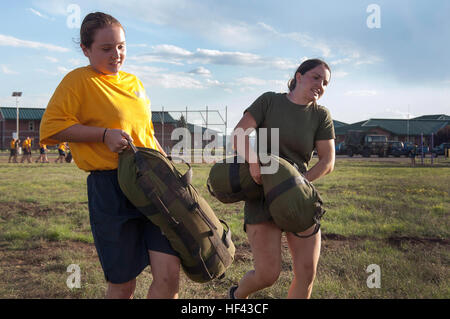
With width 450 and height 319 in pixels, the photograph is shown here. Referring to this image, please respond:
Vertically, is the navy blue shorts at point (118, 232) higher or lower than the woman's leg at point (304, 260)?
higher

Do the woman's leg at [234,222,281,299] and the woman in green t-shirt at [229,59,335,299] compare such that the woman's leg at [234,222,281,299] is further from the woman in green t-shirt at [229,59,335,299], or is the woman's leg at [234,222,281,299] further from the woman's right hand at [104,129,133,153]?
the woman's right hand at [104,129,133,153]

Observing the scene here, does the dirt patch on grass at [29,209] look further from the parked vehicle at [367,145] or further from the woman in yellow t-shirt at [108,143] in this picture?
the parked vehicle at [367,145]

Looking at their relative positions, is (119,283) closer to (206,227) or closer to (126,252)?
(126,252)

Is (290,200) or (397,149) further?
(397,149)

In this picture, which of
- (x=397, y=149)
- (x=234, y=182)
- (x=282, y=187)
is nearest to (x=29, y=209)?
(x=234, y=182)

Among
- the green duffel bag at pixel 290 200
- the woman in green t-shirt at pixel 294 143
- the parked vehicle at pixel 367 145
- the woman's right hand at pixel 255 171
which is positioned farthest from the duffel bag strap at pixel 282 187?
the parked vehicle at pixel 367 145

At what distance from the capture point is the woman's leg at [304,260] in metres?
2.74

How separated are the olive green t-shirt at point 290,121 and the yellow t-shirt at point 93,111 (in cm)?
87

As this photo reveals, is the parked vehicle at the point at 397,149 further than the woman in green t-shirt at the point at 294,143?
Yes

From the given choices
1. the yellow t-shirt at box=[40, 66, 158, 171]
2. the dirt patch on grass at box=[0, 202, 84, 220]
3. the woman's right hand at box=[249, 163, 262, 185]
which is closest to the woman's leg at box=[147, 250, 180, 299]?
the yellow t-shirt at box=[40, 66, 158, 171]

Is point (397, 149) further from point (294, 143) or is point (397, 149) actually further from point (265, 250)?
point (265, 250)

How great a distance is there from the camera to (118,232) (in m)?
2.22

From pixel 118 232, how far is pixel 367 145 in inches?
1531

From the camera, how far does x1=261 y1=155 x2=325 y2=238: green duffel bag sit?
7.95 ft
